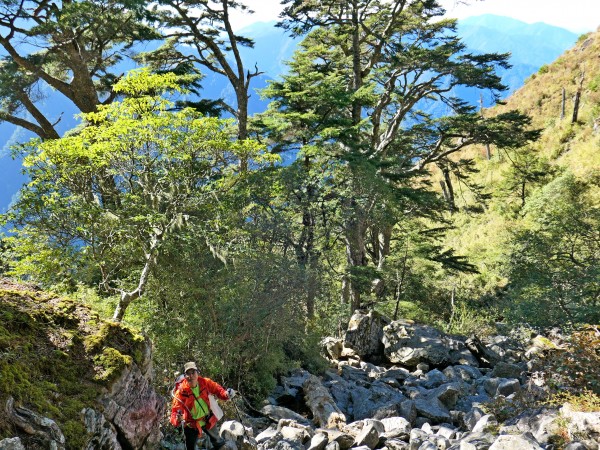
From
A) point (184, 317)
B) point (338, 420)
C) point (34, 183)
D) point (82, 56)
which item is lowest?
point (338, 420)

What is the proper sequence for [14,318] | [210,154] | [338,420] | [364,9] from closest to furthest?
[14,318]
[338,420]
[210,154]
[364,9]

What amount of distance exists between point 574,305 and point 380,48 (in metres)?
11.0

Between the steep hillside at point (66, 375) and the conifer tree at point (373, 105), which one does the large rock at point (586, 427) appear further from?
the conifer tree at point (373, 105)

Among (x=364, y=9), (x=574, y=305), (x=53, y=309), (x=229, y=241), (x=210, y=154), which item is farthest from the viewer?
(x=364, y=9)

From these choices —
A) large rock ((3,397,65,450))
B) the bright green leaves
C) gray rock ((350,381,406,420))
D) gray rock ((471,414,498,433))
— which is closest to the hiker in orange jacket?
large rock ((3,397,65,450))

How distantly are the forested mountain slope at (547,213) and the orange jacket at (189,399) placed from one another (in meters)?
10.7

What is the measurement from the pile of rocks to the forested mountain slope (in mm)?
1662

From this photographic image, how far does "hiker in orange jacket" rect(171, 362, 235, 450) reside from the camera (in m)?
5.43

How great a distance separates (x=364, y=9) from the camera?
17625mm

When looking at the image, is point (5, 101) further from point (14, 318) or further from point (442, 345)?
point (442, 345)

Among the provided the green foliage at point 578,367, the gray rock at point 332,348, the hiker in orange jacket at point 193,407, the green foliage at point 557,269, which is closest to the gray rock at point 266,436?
the hiker in orange jacket at point 193,407

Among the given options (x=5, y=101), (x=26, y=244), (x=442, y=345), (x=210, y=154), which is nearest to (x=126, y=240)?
(x=26, y=244)

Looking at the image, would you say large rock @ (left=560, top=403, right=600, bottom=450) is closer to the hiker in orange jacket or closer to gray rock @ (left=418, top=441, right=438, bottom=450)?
gray rock @ (left=418, top=441, right=438, bottom=450)

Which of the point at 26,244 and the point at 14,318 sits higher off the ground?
the point at 26,244
